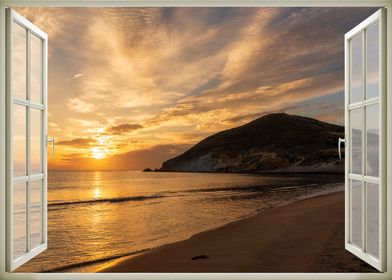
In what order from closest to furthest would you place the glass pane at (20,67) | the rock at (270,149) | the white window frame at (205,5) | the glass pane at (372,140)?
1. the white window frame at (205,5)
2. the glass pane at (372,140)
3. the glass pane at (20,67)
4. the rock at (270,149)

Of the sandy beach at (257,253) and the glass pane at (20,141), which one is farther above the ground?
the glass pane at (20,141)

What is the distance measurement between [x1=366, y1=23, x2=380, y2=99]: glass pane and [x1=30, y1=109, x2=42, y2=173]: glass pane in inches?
82.8

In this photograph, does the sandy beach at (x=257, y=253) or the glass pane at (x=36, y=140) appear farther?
the sandy beach at (x=257, y=253)

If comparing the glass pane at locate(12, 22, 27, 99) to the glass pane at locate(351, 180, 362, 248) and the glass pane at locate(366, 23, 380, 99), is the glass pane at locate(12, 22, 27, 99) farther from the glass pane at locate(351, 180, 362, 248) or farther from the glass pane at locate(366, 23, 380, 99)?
the glass pane at locate(351, 180, 362, 248)

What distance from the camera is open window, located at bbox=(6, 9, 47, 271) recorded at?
2.26 metres

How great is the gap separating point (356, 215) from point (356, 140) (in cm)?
52

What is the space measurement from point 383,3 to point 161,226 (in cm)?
647

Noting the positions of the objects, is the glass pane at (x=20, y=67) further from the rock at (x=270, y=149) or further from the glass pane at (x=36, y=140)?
the rock at (x=270, y=149)

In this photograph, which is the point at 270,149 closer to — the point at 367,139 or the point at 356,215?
the point at 356,215

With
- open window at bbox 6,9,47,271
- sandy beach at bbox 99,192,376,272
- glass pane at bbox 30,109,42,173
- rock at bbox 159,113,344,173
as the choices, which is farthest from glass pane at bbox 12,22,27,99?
rock at bbox 159,113,344,173

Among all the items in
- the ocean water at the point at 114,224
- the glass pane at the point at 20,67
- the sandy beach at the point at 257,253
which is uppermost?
the glass pane at the point at 20,67

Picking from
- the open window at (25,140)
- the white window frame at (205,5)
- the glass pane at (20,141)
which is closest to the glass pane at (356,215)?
the white window frame at (205,5)

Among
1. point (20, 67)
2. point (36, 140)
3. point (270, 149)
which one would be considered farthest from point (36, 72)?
point (270, 149)

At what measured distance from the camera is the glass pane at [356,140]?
2516 mm
